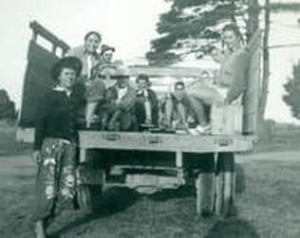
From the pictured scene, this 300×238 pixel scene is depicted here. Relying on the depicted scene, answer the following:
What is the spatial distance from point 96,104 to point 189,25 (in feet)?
76.7

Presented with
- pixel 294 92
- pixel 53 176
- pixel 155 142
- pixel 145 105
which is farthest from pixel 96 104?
pixel 294 92

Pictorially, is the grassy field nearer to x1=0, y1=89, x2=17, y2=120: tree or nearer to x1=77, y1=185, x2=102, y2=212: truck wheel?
x1=77, y1=185, x2=102, y2=212: truck wheel

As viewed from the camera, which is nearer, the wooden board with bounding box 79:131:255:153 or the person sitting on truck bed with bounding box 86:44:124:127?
the wooden board with bounding box 79:131:255:153

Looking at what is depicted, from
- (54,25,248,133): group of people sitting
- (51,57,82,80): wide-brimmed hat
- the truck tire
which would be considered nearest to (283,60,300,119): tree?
(54,25,248,133): group of people sitting

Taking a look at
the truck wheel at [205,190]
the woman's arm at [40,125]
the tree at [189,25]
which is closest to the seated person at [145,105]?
the truck wheel at [205,190]

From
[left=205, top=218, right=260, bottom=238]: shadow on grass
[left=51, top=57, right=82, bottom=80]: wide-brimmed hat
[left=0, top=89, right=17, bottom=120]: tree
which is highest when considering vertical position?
[left=0, top=89, right=17, bottom=120]: tree

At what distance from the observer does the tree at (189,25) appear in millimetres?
30922

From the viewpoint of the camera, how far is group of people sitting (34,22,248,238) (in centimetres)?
650

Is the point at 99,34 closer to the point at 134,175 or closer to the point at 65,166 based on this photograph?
the point at 134,175

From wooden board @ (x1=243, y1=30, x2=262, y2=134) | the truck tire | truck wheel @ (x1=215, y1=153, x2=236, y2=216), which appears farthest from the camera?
truck wheel @ (x1=215, y1=153, x2=236, y2=216)

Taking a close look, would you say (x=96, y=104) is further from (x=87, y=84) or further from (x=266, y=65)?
(x=266, y=65)

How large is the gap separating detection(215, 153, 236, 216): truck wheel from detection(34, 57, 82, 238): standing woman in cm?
226

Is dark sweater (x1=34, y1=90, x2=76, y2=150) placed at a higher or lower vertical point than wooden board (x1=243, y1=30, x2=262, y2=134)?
lower

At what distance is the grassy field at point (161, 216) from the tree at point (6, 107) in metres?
49.6
